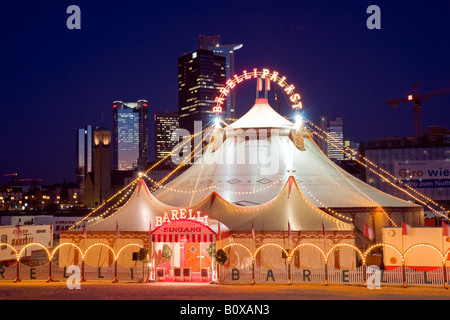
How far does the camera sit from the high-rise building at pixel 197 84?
176 m

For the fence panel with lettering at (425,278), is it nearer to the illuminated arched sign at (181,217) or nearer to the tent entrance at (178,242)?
the tent entrance at (178,242)

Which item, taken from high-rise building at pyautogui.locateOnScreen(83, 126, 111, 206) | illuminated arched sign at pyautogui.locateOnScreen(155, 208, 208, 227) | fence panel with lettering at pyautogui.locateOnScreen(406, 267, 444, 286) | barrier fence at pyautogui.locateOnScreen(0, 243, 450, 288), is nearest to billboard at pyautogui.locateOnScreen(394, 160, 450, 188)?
barrier fence at pyautogui.locateOnScreen(0, 243, 450, 288)

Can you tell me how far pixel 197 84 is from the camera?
177375 millimetres

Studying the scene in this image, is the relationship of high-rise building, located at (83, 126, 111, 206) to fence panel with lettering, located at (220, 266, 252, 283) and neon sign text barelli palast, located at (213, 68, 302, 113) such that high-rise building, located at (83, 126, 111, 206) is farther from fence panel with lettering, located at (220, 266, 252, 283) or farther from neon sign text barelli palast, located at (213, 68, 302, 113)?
fence panel with lettering, located at (220, 266, 252, 283)

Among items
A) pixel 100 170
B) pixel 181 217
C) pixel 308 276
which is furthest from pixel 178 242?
pixel 100 170

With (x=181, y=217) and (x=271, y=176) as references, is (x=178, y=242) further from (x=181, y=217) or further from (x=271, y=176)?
(x=271, y=176)

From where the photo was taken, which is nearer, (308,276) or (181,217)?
(308,276)

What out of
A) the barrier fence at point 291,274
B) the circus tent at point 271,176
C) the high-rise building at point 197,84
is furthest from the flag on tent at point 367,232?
the high-rise building at point 197,84

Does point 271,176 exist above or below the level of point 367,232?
above

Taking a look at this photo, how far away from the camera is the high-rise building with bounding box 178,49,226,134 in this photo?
17596 cm

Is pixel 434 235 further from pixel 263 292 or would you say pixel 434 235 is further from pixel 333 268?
pixel 263 292

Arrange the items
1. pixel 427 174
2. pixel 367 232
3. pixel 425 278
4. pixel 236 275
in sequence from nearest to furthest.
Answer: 1. pixel 425 278
2. pixel 236 275
3. pixel 367 232
4. pixel 427 174

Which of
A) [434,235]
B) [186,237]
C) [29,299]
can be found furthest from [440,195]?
[29,299]
